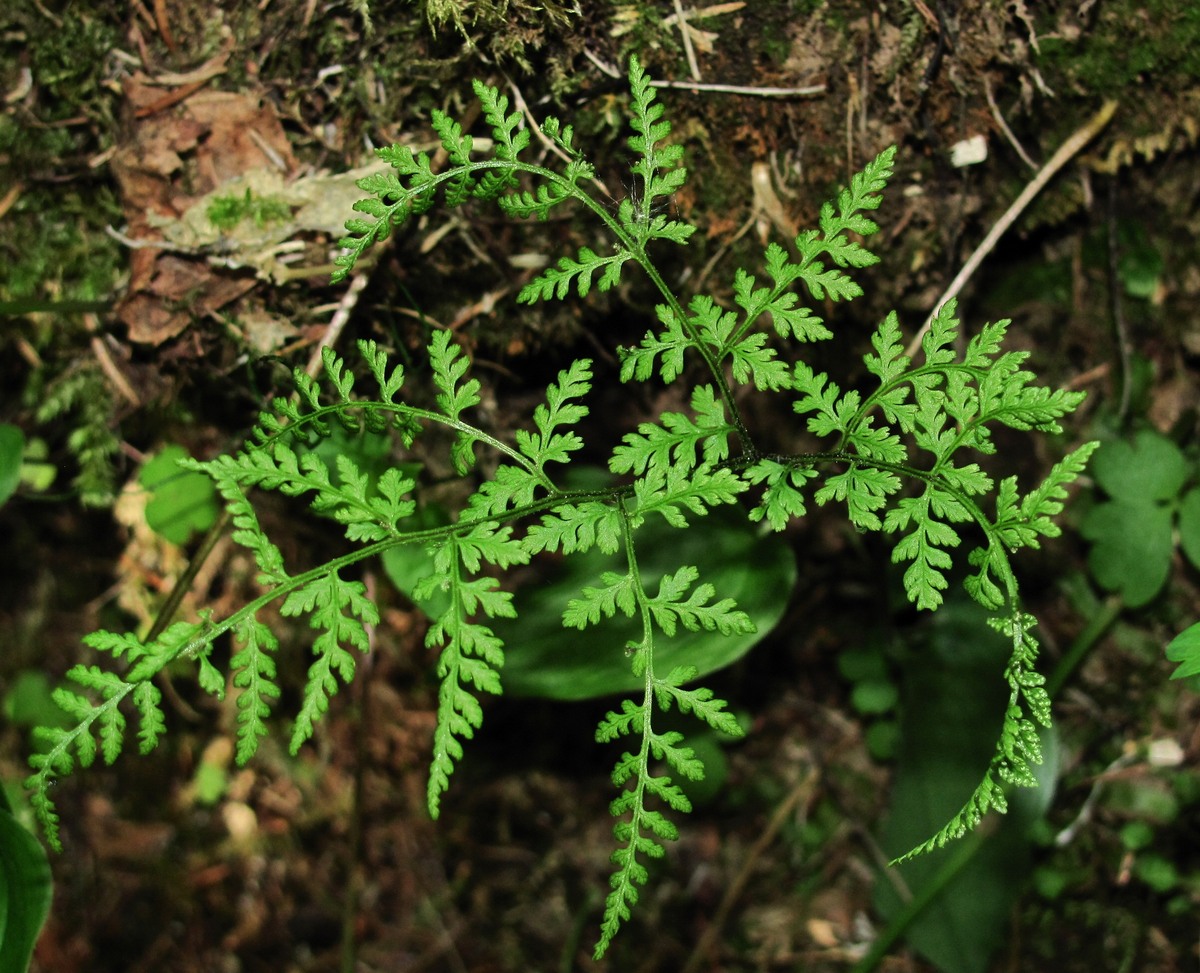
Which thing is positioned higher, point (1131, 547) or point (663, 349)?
point (663, 349)

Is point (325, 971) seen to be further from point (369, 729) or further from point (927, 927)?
point (927, 927)

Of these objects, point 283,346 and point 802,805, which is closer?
point 283,346

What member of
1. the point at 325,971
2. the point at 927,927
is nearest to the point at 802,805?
the point at 927,927

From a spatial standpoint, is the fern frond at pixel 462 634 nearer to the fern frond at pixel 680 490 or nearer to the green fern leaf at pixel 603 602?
the green fern leaf at pixel 603 602

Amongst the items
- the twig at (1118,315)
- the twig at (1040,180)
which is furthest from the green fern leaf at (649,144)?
the twig at (1118,315)

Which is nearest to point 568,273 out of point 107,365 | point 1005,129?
point 1005,129

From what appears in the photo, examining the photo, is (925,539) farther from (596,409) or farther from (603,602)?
(596,409)
